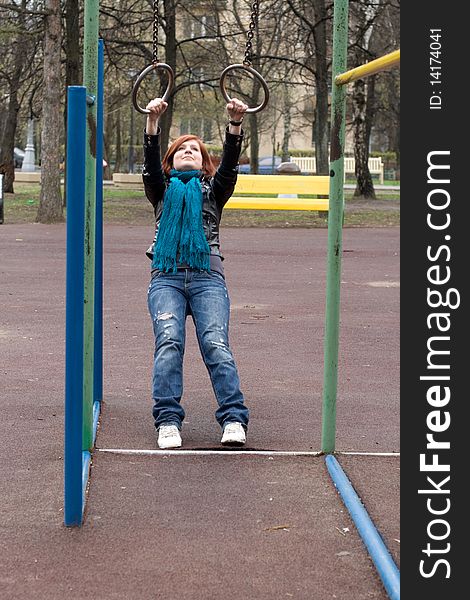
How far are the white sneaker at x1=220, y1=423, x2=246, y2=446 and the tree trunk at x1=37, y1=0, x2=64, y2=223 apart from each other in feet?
51.8

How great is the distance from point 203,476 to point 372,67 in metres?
1.67

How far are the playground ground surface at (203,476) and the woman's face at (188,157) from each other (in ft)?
3.85

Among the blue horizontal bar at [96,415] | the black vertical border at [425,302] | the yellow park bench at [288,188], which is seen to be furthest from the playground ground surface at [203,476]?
the yellow park bench at [288,188]

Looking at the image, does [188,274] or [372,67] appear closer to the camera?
[372,67]

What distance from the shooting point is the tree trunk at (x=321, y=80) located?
22953 mm

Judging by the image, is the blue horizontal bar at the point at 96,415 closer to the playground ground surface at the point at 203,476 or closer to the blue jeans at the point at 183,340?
the playground ground surface at the point at 203,476

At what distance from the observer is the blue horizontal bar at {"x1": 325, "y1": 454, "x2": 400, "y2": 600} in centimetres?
326

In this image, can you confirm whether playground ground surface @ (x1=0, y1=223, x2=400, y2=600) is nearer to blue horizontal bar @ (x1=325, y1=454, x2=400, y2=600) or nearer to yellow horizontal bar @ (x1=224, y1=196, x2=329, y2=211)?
blue horizontal bar @ (x1=325, y1=454, x2=400, y2=600)

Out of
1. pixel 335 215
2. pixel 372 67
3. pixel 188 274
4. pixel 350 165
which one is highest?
pixel 350 165

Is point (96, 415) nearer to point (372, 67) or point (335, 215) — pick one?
point (335, 215)

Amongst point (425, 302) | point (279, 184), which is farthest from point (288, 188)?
point (425, 302)

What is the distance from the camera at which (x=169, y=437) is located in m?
4.88

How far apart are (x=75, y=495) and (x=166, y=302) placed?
5.08 ft

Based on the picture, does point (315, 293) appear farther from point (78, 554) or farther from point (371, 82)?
point (371, 82)
